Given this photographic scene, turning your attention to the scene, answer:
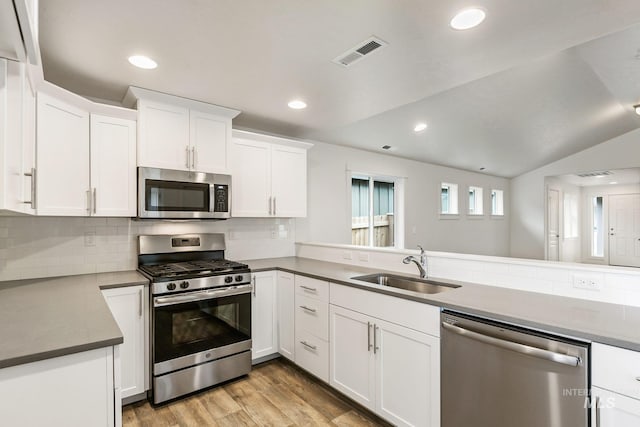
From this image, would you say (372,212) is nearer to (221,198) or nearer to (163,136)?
(221,198)

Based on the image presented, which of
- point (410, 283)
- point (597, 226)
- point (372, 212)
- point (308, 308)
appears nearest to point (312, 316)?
point (308, 308)

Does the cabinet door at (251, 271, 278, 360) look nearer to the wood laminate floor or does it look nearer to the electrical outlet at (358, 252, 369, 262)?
the wood laminate floor

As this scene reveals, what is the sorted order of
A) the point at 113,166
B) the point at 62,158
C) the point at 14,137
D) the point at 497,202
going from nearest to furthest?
the point at 14,137
the point at 62,158
the point at 113,166
the point at 497,202

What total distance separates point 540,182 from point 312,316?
7.57m

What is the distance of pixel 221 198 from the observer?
9.66 feet

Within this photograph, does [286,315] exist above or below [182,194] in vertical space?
below

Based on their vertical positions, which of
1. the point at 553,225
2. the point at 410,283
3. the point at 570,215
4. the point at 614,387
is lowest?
the point at 614,387

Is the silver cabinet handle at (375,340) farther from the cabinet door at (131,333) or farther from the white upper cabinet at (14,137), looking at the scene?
the white upper cabinet at (14,137)

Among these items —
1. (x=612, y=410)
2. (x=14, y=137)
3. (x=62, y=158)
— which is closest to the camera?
(x=612, y=410)

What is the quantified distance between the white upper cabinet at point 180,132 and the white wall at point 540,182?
746 cm

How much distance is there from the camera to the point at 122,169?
2508 millimetres

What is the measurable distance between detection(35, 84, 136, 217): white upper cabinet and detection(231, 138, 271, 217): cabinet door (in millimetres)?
902

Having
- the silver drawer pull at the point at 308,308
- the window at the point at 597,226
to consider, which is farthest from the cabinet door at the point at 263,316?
the window at the point at 597,226

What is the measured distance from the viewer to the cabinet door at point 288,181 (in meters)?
3.45
